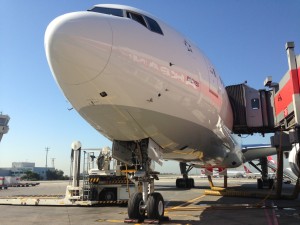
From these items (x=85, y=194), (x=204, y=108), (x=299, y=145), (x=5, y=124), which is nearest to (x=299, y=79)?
(x=299, y=145)

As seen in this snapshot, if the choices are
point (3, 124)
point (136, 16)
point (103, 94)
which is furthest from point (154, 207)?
point (3, 124)

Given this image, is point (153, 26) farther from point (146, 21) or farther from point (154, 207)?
point (154, 207)

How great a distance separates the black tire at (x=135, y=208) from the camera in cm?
785

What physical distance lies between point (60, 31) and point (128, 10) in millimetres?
1860

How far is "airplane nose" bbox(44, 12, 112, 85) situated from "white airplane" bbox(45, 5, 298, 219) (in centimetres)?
2

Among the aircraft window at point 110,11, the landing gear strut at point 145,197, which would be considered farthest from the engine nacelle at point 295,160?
the aircraft window at point 110,11

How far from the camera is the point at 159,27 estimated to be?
7.63 m

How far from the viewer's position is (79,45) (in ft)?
19.2

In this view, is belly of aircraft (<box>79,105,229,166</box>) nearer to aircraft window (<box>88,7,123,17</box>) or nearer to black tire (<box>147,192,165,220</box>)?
black tire (<box>147,192,165,220</box>)

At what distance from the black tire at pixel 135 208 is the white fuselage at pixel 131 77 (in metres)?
1.44

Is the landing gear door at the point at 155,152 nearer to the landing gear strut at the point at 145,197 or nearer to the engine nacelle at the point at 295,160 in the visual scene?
the landing gear strut at the point at 145,197

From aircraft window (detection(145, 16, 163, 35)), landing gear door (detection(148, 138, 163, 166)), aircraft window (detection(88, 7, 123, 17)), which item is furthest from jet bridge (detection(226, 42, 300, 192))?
aircraft window (detection(88, 7, 123, 17))

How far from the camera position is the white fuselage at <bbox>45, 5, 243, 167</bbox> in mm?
5965

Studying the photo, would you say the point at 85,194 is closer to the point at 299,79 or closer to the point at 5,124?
the point at 299,79
